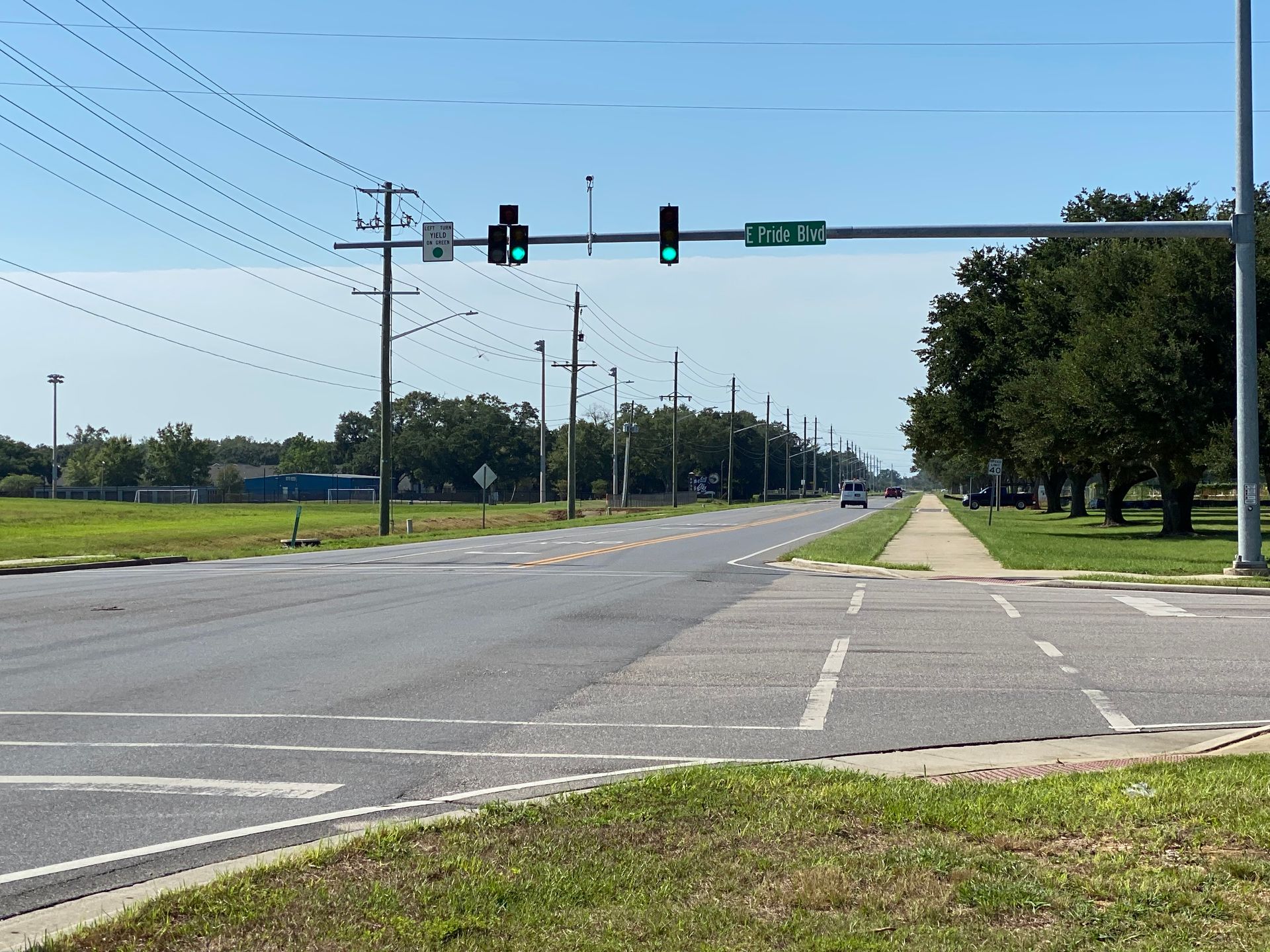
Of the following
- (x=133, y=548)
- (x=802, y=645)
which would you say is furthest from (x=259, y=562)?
(x=802, y=645)

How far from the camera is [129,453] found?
172m

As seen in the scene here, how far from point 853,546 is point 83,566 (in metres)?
20.3

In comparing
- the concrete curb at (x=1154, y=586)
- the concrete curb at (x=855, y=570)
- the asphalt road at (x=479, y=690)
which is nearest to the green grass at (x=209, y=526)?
the concrete curb at (x=855, y=570)

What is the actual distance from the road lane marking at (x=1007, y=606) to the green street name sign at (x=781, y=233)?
7906 mm

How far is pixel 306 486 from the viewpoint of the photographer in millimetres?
167125

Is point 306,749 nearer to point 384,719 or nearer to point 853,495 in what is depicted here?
point 384,719

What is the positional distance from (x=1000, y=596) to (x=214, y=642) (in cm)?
1255

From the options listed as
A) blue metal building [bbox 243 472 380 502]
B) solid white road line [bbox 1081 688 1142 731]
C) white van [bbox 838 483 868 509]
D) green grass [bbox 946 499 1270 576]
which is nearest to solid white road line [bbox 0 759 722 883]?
solid white road line [bbox 1081 688 1142 731]

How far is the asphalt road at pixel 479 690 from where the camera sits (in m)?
7.04

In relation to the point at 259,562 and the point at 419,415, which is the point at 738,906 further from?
the point at 419,415

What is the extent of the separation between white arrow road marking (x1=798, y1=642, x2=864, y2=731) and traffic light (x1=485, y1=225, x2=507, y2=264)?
13.3 m

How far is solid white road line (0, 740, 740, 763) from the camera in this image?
829cm

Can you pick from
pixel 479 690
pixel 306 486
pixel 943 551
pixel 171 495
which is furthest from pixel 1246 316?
pixel 306 486

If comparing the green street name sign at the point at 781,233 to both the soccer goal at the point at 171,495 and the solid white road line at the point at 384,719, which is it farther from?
the soccer goal at the point at 171,495
